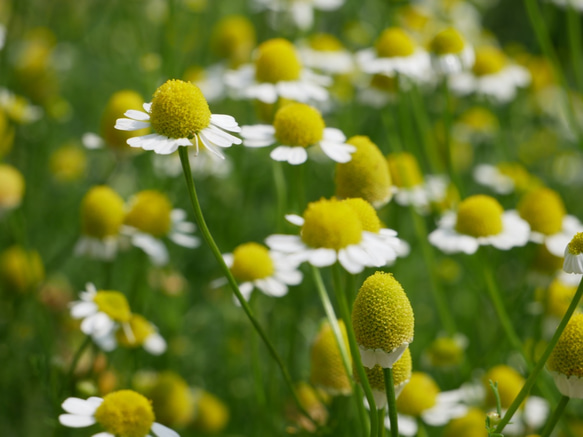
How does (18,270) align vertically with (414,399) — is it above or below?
below

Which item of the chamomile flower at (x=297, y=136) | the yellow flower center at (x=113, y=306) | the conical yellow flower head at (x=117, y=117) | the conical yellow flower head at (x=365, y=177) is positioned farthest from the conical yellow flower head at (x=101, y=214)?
the conical yellow flower head at (x=365, y=177)

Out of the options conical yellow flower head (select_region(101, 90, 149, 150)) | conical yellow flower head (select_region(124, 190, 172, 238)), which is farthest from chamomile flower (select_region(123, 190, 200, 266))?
conical yellow flower head (select_region(101, 90, 149, 150))

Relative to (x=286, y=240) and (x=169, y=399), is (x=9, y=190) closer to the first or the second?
(x=169, y=399)

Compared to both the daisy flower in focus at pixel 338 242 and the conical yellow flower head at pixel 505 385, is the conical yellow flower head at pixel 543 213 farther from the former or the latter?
the daisy flower in focus at pixel 338 242

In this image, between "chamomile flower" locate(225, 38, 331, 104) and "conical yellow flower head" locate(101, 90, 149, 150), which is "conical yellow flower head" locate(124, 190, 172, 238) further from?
"chamomile flower" locate(225, 38, 331, 104)

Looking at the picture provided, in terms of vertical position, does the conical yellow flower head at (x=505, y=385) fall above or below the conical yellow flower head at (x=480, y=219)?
below

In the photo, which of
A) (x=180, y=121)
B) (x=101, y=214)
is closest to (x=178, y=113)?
(x=180, y=121)
